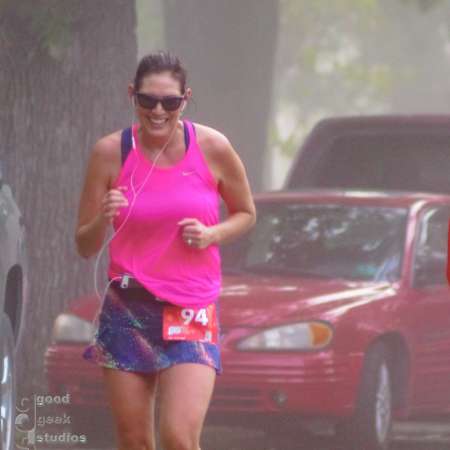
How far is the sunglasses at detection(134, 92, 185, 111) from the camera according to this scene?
5.82 m

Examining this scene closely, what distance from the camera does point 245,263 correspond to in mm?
9945

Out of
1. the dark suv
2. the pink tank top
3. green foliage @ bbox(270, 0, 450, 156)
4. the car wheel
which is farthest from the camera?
green foliage @ bbox(270, 0, 450, 156)

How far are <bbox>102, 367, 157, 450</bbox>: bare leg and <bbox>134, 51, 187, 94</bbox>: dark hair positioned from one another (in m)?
0.87

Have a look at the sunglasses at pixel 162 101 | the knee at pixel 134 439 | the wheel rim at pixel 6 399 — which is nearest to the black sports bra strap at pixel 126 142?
the sunglasses at pixel 162 101

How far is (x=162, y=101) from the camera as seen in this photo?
229 inches

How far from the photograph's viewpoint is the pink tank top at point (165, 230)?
5793 mm

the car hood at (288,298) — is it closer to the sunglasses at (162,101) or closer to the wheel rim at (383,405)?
the wheel rim at (383,405)

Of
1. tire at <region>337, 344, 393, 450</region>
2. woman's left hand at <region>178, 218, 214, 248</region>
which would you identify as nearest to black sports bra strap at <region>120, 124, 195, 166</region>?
woman's left hand at <region>178, 218, 214, 248</region>

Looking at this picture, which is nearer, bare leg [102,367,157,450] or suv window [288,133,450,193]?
bare leg [102,367,157,450]

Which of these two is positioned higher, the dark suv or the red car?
the dark suv

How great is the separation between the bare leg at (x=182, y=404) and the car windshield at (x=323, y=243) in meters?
3.94

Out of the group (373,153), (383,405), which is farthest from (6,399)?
(373,153)

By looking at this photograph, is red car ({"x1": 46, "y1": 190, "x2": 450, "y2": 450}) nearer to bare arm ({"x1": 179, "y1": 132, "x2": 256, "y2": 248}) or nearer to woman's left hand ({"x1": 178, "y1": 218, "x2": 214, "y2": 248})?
bare arm ({"x1": 179, "y1": 132, "x2": 256, "y2": 248})

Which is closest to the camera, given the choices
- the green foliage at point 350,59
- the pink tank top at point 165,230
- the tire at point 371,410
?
the pink tank top at point 165,230
